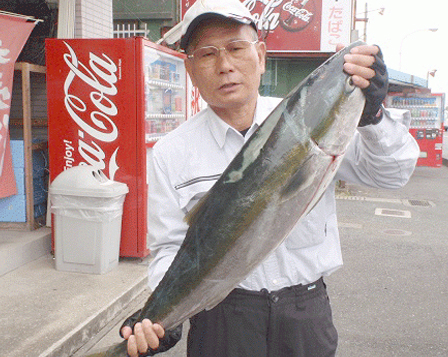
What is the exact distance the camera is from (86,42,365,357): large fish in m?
1.57

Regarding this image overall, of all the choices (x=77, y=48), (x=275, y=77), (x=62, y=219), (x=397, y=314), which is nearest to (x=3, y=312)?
(x=62, y=219)

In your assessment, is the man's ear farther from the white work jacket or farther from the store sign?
the store sign

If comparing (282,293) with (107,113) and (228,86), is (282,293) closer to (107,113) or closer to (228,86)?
(228,86)

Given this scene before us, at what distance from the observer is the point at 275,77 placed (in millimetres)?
16016

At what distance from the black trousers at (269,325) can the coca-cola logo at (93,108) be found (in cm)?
395

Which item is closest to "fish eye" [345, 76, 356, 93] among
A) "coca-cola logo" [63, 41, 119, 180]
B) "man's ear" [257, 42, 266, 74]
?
→ "man's ear" [257, 42, 266, 74]

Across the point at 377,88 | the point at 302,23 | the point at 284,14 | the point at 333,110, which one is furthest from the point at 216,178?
the point at 284,14

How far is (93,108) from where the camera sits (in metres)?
5.68

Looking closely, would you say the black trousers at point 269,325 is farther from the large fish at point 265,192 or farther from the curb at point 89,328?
the curb at point 89,328

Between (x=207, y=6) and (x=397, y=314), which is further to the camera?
(x=397, y=314)

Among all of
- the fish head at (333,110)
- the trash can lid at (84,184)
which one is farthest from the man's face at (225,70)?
the trash can lid at (84,184)

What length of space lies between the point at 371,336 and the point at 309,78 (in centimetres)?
342

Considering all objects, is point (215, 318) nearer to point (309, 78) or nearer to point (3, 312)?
point (309, 78)

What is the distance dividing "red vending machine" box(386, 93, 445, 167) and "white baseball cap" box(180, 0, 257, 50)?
1574cm
